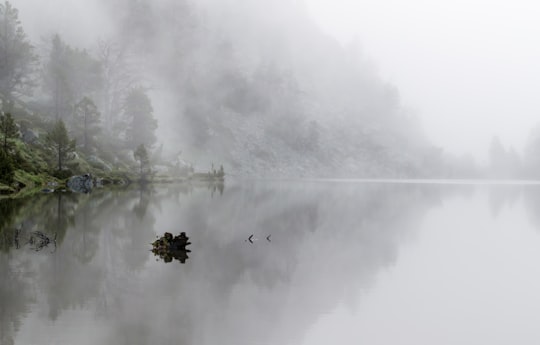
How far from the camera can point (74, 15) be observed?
199 meters

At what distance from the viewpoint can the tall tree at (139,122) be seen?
426 feet

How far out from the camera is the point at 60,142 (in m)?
83.6

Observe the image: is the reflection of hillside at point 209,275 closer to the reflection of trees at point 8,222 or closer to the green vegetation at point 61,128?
the reflection of trees at point 8,222

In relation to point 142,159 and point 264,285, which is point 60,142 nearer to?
point 142,159

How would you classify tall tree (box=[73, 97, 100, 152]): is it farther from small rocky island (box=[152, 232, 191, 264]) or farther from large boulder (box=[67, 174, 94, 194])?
small rocky island (box=[152, 232, 191, 264])

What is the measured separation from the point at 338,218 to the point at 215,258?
22021mm

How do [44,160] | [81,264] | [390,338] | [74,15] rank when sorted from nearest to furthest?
[390,338], [81,264], [44,160], [74,15]

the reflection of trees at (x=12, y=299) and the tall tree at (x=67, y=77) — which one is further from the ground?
the tall tree at (x=67, y=77)

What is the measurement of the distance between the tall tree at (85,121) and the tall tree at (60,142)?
22.3m

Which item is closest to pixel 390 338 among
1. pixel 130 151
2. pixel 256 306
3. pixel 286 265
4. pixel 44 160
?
pixel 256 306

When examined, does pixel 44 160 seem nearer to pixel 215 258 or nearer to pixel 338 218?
pixel 338 218

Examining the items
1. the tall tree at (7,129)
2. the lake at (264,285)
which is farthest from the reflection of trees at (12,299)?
the tall tree at (7,129)

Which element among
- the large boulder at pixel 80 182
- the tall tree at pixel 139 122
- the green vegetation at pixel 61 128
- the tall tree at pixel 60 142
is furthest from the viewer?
the tall tree at pixel 139 122

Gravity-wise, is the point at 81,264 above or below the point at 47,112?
below
